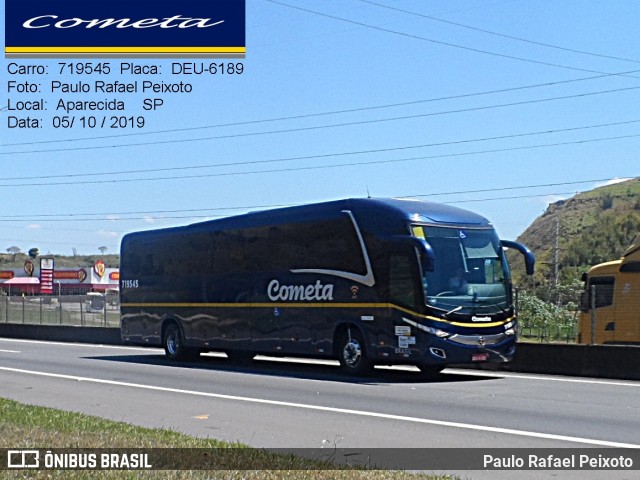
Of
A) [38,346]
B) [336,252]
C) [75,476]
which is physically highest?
[336,252]

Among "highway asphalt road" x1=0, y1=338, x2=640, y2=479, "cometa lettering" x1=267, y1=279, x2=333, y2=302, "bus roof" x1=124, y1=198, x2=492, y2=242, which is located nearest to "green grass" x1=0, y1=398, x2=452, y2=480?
"highway asphalt road" x1=0, y1=338, x2=640, y2=479

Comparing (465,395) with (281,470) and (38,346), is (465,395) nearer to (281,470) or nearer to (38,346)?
(281,470)

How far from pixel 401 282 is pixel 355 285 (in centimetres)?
144

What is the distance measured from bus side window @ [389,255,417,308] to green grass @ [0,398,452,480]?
8024 mm

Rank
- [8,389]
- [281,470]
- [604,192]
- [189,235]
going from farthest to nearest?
[604,192] → [189,235] → [8,389] → [281,470]

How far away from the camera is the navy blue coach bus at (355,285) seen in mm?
20000

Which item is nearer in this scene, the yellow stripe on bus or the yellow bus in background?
the yellow stripe on bus

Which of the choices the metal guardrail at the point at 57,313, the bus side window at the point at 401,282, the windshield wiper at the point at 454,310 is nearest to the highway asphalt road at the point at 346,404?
the windshield wiper at the point at 454,310

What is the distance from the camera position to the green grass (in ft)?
29.7

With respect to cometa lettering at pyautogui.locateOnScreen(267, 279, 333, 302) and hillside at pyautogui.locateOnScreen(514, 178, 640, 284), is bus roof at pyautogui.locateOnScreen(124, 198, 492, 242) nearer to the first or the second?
cometa lettering at pyautogui.locateOnScreen(267, 279, 333, 302)

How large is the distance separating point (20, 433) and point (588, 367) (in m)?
14.0

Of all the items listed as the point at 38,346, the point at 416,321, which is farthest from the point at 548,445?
the point at 38,346

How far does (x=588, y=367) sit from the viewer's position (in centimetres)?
2211

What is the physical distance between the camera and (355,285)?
2142 cm
